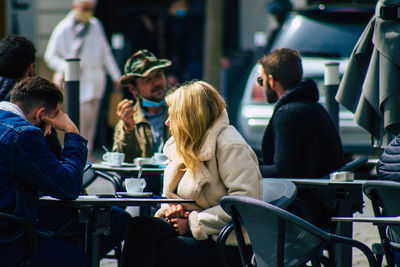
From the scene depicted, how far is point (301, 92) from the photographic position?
5.63 meters

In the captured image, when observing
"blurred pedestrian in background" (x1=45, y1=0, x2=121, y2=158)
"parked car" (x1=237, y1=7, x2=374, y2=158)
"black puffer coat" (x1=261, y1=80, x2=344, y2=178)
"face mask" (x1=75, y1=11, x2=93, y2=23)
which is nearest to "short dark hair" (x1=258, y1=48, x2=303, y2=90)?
"black puffer coat" (x1=261, y1=80, x2=344, y2=178)

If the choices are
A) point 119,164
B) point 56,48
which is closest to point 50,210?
point 119,164

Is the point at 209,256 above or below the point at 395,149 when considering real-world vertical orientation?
below

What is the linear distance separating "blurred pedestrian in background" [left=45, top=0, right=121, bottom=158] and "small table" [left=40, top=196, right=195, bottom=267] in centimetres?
641

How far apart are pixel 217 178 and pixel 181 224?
0.29 m

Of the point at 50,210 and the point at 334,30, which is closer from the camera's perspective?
the point at 50,210

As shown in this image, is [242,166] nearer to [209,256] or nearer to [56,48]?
[209,256]

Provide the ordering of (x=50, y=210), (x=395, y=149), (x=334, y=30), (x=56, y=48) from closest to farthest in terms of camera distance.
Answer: (x=395, y=149) < (x=50, y=210) < (x=334, y=30) < (x=56, y=48)

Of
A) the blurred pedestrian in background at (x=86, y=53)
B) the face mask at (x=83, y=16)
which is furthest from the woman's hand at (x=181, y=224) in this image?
the face mask at (x=83, y=16)

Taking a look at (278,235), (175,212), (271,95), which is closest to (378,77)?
(271,95)

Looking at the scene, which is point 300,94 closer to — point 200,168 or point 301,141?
point 301,141

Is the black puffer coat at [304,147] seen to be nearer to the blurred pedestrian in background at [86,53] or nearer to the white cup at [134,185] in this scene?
the white cup at [134,185]

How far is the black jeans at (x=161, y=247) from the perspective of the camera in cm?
452

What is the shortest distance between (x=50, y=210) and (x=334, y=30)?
16.6 ft
